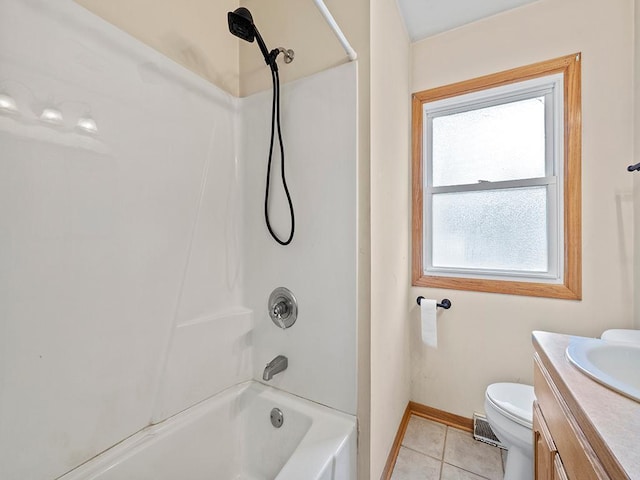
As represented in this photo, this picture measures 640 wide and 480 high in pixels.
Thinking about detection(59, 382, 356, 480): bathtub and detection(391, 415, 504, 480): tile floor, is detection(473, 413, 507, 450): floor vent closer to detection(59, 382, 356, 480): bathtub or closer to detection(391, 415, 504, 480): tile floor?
detection(391, 415, 504, 480): tile floor

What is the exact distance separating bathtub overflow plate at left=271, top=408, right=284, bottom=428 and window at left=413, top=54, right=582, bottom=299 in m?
1.16

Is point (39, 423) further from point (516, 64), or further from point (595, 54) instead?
point (595, 54)

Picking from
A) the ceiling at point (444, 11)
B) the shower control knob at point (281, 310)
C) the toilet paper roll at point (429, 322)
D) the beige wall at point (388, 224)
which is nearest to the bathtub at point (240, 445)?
the beige wall at point (388, 224)

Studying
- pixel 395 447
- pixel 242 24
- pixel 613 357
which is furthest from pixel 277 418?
pixel 242 24

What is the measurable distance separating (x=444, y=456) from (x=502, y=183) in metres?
1.62

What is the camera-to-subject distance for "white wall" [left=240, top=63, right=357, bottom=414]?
108 centimetres

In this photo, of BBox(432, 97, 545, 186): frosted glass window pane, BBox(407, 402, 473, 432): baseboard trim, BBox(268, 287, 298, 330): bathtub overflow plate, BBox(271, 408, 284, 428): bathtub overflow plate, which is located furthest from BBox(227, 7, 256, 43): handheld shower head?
BBox(407, 402, 473, 432): baseboard trim

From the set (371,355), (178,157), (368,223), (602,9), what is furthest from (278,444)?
(602,9)

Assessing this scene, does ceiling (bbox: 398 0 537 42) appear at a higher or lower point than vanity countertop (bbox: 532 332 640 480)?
higher

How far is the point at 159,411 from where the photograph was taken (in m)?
1.02

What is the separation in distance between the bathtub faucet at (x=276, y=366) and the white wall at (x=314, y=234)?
3cm

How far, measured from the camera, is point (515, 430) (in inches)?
44.8

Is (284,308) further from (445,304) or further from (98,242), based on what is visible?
(445,304)

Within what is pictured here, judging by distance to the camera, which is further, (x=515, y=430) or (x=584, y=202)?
(x=584, y=202)
